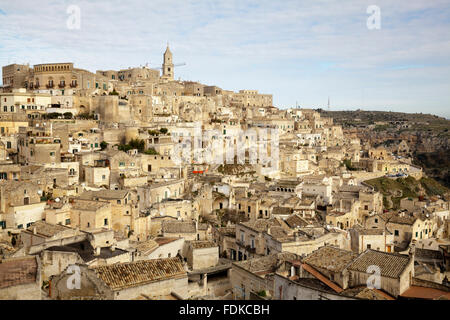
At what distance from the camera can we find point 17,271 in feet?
34.7

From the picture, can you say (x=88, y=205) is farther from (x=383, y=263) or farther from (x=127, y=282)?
(x=383, y=263)

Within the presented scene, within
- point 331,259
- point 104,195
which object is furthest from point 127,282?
point 104,195

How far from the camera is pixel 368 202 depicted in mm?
31328

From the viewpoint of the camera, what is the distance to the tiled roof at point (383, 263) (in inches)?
497

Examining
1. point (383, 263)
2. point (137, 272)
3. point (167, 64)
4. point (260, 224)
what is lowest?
point (260, 224)

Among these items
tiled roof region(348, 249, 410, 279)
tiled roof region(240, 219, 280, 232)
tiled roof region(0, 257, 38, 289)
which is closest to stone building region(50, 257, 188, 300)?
tiled roof region(0, 257, 38, 289)

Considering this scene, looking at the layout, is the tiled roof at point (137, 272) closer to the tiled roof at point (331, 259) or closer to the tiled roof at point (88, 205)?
the tiled roof at point (331, 259)

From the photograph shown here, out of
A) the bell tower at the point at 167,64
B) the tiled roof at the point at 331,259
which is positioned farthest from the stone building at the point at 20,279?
the bell tower at the point at 167,64

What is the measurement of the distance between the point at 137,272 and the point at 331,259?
6909 mm

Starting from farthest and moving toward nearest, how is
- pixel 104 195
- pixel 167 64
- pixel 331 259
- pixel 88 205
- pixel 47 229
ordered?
pixel 167 64, pixel 104 195, pixel 88 205, pixel 47 229, pixel 331 259

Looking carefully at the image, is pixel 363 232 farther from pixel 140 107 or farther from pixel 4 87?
pixel 4 87

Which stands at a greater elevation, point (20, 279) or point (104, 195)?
point (104, 195)

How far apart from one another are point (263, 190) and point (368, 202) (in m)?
7.85

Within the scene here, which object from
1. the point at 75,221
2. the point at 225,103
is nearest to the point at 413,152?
the point at 225,103
